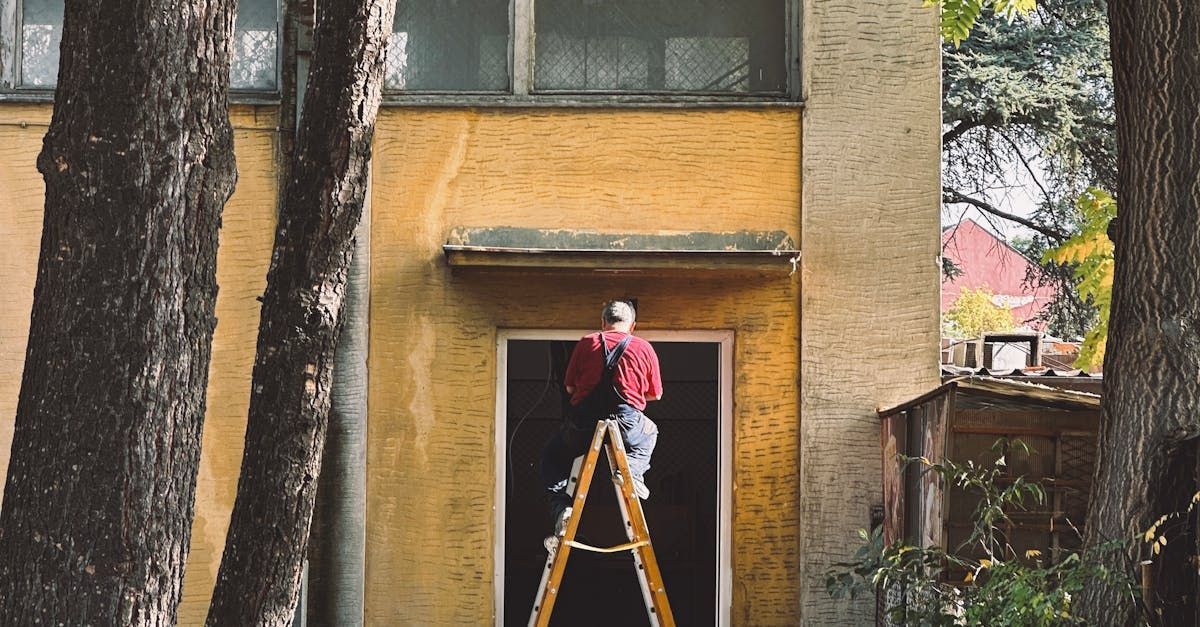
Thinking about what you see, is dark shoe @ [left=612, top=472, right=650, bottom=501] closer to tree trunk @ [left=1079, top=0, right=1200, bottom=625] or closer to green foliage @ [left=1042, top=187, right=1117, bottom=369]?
tree trunk @ [left=1079, top=0, right=1200, bottom=625]

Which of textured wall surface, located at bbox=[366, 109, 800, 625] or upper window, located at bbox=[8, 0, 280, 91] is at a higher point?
upper window, located at bbox=[8, 0, 280, 91]

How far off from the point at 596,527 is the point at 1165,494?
6.47m

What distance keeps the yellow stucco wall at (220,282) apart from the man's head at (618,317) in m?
2.13

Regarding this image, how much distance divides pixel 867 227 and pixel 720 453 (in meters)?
1.62

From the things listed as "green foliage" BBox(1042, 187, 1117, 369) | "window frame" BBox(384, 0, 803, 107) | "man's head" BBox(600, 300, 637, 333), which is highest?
"window frame" BBox(384, 0, 803, 107)

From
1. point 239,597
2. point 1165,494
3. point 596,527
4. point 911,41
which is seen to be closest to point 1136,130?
point 1165,494

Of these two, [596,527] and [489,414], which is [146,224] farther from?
[596,527]

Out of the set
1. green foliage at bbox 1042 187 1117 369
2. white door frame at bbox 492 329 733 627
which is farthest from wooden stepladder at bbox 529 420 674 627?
green foliage at bbox 1042 187 1117 369

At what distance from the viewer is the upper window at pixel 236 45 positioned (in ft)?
32.6

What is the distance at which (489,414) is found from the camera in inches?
382

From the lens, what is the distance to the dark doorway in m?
12.1

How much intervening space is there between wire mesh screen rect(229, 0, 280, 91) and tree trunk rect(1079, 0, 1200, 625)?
5285 mm

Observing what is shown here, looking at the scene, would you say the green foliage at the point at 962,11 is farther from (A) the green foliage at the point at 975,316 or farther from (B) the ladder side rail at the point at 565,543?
(A) the green foliage at the point at 975,316

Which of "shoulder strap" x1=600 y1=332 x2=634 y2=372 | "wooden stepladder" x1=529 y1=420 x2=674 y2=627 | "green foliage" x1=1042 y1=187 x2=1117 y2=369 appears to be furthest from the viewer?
"green foliage" x1=1042 y1=187 x2=1117 y2=369
